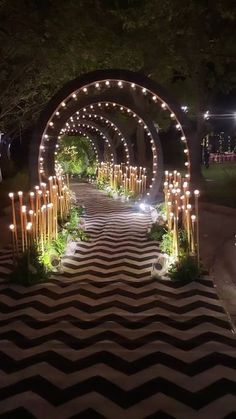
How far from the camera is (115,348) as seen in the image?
452cm

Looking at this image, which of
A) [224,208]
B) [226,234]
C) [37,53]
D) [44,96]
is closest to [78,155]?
[44,96]

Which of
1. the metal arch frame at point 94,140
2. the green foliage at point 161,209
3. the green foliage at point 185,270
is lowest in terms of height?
the green foliage at point 185,270

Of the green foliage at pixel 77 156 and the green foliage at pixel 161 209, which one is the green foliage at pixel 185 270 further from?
the green foliage at pixel 77 156

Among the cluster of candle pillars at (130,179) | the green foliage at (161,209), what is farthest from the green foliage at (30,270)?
the cluster of candle pillars at (130,179)

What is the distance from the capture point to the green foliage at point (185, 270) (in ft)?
21.4

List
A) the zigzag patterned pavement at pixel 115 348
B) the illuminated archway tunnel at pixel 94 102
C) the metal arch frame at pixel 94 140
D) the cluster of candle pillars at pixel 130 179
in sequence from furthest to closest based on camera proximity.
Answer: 1. the metal arch frame at pixel 94 140
2. the cluster of candle pillars at pixel 130 179
3. the illuminated archway tunnel at pixel 94 102
4. the zigzag patterned pavement at pixel 115 348

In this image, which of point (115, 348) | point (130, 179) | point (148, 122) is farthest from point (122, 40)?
point (115, 348)

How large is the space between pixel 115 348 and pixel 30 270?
7.63 ft

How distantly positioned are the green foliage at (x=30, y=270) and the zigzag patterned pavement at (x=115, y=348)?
0.46 ft

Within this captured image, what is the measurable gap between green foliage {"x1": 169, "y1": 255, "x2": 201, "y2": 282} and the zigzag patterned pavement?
12 centimetres

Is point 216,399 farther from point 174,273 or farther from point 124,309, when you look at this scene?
point 174,273

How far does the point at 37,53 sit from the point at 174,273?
8.90 metres

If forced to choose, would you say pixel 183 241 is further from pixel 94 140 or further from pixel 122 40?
pixel 94 140

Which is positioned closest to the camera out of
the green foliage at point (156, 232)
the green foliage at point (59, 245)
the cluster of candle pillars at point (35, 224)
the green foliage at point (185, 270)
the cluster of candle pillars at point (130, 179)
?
the green foliage at point (185, 270)
